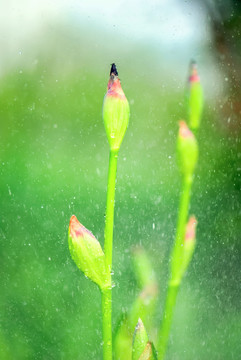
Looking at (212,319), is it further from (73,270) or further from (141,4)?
(141,4)

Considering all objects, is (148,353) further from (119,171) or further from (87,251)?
(119,171)

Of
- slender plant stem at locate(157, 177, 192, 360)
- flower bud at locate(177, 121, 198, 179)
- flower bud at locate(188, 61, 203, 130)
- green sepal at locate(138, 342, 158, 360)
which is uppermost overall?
flower bud at locate(188, 61, 203, 130)

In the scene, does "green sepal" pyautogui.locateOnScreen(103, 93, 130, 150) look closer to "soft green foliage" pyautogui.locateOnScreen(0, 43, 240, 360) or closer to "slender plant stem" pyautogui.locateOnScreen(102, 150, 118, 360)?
"slender plant stem" pyautogui.locateOnScreen(102, 150, 118, 360)

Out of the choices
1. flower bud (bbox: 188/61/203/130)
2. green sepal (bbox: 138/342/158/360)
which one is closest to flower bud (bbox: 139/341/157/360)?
green sepal (bbox: 138/342/158/360)

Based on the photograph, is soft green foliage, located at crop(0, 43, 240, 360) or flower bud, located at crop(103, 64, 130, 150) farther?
soft green foliage, located at crop(0, 43, 240, 360)

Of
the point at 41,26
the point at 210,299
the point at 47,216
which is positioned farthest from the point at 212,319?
the point at 41,26

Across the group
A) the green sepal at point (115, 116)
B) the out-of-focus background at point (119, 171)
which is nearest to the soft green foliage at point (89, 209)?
the out-of-focus background at point (119, 171)
